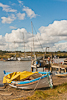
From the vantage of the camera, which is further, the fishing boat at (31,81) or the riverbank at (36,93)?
the fishing boat at (31,81)

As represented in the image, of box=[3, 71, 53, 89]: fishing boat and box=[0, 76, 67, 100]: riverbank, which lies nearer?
box=[0, 76, 67, 100]: riverbank

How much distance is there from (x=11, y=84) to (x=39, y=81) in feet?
14.6

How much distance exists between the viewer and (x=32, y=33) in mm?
41312

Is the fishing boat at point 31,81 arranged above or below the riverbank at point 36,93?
above

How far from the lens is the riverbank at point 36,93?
40.1ft

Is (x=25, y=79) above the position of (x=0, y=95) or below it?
above

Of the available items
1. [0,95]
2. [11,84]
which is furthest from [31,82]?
[0,95]

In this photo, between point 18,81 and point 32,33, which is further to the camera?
A: point 32,33

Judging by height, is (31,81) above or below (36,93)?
above

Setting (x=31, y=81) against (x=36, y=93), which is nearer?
(x=36, y=93)

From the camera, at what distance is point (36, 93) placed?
13742mm

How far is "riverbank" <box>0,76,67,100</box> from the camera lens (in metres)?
12.2

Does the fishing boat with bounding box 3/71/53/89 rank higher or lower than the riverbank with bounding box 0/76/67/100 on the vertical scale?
higher

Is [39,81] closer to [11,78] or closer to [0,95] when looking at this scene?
[11,78]
